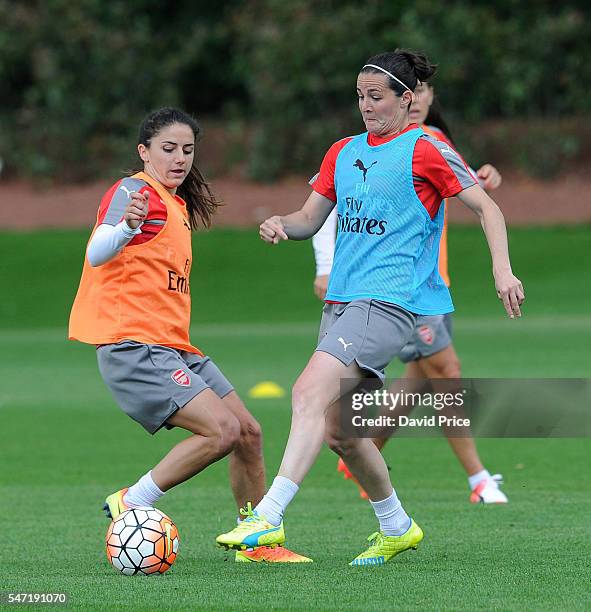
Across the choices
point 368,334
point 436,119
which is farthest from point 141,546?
point 436,119

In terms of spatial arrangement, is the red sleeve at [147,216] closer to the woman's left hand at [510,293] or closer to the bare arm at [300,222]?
the bare arm at [300,222]

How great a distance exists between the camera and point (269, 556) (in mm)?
6578

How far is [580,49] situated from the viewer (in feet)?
119

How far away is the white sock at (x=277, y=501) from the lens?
6.13 m

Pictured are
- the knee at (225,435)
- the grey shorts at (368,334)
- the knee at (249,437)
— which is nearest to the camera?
the grey shorts at (368,334)

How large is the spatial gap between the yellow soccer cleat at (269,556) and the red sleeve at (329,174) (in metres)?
1.70

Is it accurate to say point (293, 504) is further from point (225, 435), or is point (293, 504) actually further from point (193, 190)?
point (193, 190)

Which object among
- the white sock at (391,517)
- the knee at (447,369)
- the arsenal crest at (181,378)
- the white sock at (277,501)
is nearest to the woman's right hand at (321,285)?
the knee at (447,369)

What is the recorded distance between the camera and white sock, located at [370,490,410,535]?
6559 mm

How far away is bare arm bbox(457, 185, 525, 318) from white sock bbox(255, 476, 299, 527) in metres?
1.22

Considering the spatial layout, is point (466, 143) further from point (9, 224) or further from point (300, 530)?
point (300, 530)

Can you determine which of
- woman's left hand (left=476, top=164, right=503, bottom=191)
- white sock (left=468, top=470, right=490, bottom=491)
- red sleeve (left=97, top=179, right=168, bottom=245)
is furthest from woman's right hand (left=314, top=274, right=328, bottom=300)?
red sleeve (left=97, top=179, right=168, bottom=245)

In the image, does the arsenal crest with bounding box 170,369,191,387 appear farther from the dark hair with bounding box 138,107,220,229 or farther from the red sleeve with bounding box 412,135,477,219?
the red sleeve with bounding box 412,135,477,219

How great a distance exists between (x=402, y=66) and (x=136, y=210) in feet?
4.62
